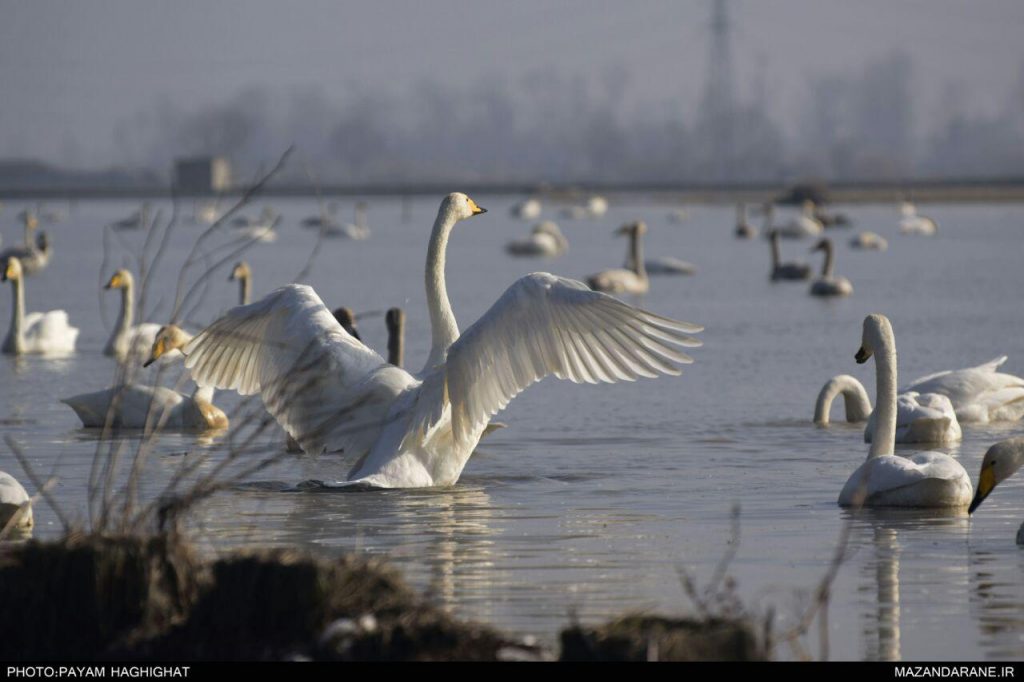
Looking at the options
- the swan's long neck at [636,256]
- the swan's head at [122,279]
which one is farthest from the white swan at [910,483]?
the swan's long neck at [636,256]

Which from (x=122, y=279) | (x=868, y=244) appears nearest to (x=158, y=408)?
(x=122, y=279)

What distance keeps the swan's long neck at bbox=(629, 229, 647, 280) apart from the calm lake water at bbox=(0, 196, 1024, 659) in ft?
17.9

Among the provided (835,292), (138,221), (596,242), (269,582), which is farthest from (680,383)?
(138,221)

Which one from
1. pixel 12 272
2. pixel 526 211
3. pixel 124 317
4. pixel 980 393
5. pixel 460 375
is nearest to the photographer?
pixel 460 375

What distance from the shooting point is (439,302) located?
34.8ft

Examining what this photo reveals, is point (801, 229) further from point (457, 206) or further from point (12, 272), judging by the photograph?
point (457, 206)

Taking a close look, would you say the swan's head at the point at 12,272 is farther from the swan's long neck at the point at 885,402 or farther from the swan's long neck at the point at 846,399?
the swan's long neck at the point at 885,402

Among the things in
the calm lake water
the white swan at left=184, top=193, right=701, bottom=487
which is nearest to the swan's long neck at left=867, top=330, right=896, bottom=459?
the calm lake water

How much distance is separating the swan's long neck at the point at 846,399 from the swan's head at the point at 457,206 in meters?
3.14

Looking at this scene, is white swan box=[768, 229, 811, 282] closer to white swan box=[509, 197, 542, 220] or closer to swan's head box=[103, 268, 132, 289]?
swan's head box=[103, 268, 132, 289]

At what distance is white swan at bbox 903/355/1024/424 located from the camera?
1272 centimetres

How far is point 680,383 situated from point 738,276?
1928 centimetres

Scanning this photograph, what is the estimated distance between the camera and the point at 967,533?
8562 millimetres

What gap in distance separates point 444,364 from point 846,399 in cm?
468
